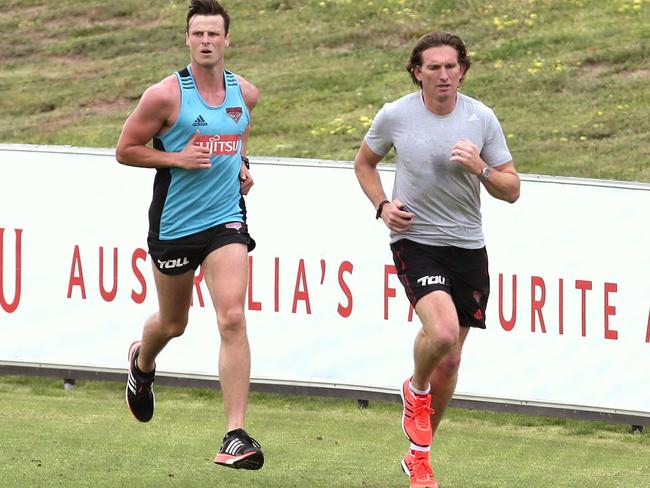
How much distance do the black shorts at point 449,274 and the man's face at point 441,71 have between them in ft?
2.45

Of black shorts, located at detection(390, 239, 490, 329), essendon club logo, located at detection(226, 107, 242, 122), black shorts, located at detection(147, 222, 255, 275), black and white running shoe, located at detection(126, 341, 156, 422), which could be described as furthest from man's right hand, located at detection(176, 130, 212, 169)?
black and white running shoe, located at detection(126, 341, 156, 422)

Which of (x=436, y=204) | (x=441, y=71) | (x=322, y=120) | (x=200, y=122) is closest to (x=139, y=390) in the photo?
(x=200, y=122)

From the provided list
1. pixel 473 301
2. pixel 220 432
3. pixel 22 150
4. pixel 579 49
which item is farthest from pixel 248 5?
pixel 473 301

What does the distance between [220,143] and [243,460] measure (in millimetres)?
1531

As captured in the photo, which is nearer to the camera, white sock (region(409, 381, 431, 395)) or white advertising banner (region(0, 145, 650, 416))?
white sock (region(409, 381, 431, 395))

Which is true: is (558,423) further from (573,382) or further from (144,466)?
(144,466)

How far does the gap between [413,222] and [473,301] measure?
0.51 meters

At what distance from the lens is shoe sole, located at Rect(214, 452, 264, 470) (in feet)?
21.6

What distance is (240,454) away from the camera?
21.6 ft

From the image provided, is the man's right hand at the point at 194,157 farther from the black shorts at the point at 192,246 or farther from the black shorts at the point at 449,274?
the black shorts at the point at 449,274

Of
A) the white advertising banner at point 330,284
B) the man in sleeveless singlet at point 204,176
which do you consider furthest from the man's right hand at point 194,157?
the white advertising banner at point 330,284

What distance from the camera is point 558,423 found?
10352mm

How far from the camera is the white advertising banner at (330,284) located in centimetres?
998

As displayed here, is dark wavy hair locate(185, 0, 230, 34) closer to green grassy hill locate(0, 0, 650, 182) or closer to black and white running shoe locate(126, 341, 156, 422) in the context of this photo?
black and white running shoe locate(126, 341, 156, 422)
